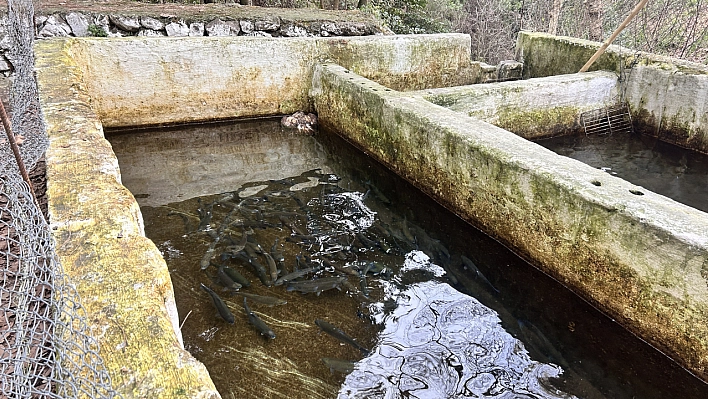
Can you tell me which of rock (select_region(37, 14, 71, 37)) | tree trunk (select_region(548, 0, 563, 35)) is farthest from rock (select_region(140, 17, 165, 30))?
tree trunk (select_region(548, 0, 563, 35))

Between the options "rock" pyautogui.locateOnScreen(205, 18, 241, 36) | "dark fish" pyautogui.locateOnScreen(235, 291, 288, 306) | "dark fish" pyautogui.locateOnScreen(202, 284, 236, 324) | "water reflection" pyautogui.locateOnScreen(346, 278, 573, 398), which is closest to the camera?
"water reflection" pyautogui.locateOnScreen(346, 278, 573, 398)

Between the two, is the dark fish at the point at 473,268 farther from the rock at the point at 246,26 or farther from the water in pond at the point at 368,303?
the rock at the point at 246,26

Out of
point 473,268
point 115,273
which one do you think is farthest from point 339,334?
point 115,273

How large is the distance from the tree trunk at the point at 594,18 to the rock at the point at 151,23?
11346 millimetres

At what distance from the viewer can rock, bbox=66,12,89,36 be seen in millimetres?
Answer: 8938

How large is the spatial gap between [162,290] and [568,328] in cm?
337

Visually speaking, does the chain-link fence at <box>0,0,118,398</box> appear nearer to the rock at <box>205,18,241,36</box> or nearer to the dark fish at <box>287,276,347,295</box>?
the dark fish at <box>287,276,347,295</box>

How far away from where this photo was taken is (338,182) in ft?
22.5

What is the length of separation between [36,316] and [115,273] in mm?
522

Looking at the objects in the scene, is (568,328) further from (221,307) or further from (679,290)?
(221,307)

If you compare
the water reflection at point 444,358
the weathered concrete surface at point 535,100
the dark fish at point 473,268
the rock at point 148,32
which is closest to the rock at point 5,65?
the rock at point 148,32

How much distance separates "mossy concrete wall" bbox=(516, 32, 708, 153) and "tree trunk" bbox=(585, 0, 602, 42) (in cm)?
532

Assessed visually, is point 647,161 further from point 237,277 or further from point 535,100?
point 237,277

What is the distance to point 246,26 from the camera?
1006 cm
